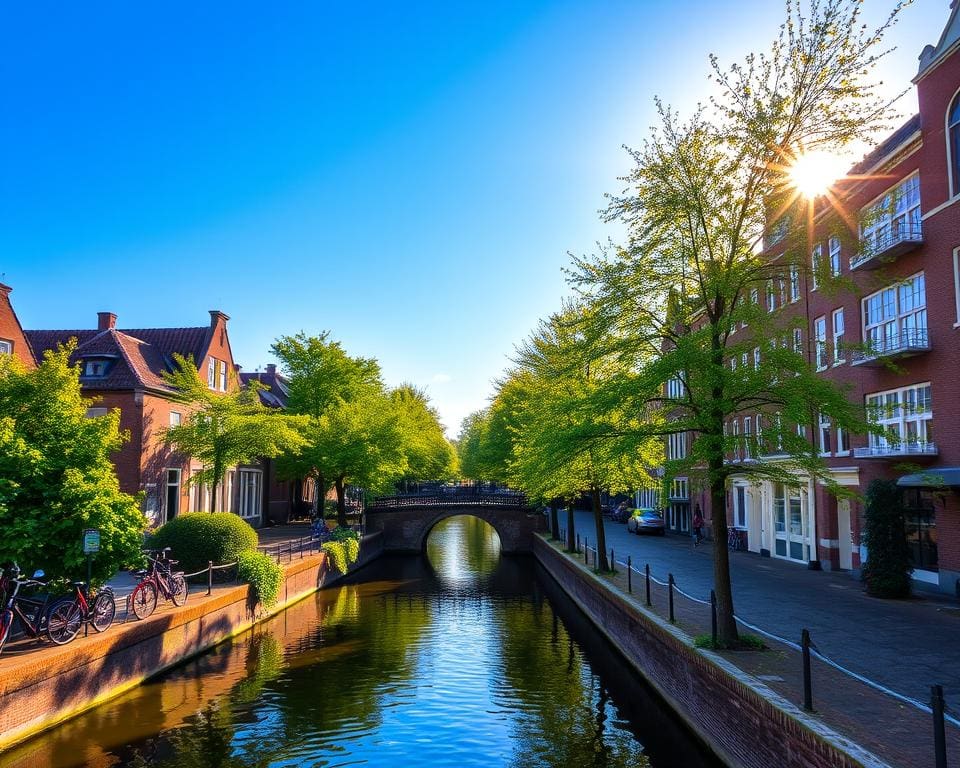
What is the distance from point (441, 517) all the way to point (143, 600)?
31.6m

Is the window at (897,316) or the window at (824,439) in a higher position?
the window at (897,316)

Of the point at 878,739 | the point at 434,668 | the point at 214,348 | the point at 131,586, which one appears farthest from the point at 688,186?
the point at 214,348

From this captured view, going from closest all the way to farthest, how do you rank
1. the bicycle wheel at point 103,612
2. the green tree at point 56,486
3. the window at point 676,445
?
the green tree at point 56,486 < the bicycle wheel at point 103,612 < the window at point 676,445

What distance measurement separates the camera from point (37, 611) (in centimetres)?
1303

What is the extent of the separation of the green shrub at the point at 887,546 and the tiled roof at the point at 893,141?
10.2 metres

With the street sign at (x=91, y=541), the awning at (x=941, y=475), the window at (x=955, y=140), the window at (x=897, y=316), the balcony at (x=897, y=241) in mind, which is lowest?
the street sign at (x=91, y=541)

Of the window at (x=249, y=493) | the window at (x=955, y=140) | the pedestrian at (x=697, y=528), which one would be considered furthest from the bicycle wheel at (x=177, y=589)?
the pedestrian at (x=697, y=528)

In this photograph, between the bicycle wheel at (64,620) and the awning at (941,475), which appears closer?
the bicycle wheel at (64,620)

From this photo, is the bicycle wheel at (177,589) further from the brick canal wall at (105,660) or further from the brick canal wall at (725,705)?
the brick canal wall at (725,705)

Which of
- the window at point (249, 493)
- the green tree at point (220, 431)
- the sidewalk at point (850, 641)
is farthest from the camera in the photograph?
the window at point (249, 493)

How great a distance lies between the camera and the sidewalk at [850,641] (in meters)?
8.45

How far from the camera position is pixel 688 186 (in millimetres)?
13148

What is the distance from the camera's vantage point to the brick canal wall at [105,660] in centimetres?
1125

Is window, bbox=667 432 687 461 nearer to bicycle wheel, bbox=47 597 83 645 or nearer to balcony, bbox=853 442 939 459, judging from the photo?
balcony, bbox=853 442 939 459
